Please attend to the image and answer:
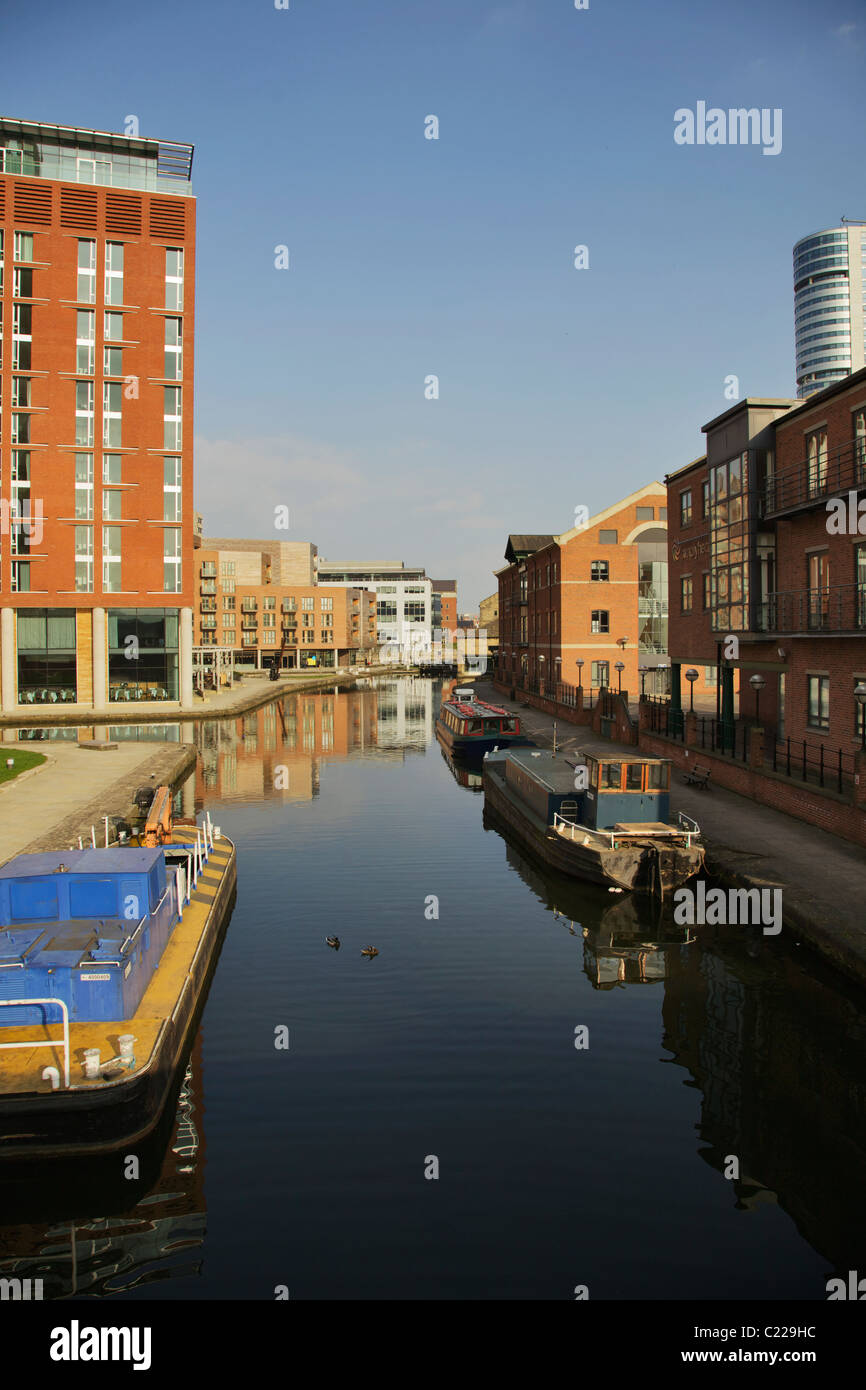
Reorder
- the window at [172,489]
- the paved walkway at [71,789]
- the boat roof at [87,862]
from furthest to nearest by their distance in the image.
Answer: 1. the window at [172,489]
2. the paved walkway at [71,789]
3. the boat roof at [87,862]

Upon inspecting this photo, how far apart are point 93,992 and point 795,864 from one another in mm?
14476

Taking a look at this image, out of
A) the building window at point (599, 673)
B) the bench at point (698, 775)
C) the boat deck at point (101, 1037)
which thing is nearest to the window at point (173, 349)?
the building window at point (599, 673)

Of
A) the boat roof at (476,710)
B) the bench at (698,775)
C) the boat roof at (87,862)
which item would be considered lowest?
the bench at (698,775)

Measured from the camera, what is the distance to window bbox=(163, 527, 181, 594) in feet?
201

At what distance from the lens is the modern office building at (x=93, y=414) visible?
5866cm

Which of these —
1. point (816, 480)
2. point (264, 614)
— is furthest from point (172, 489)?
point (264, 614)

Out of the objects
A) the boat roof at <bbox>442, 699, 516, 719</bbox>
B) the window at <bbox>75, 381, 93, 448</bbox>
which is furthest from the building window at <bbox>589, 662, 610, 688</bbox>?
the window at <bbox>75, 381, 93, 448</bbox>

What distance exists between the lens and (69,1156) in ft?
33.4

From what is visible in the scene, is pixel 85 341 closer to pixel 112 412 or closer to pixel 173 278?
pixel 112 412

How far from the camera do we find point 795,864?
19.4m

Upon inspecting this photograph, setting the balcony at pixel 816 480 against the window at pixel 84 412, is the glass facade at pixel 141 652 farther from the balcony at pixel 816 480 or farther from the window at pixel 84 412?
the balcony at pixel 816 480

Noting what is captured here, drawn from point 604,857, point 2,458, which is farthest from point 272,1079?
point 2,458

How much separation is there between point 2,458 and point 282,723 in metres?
25.2

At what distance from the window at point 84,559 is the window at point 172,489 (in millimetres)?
5199
